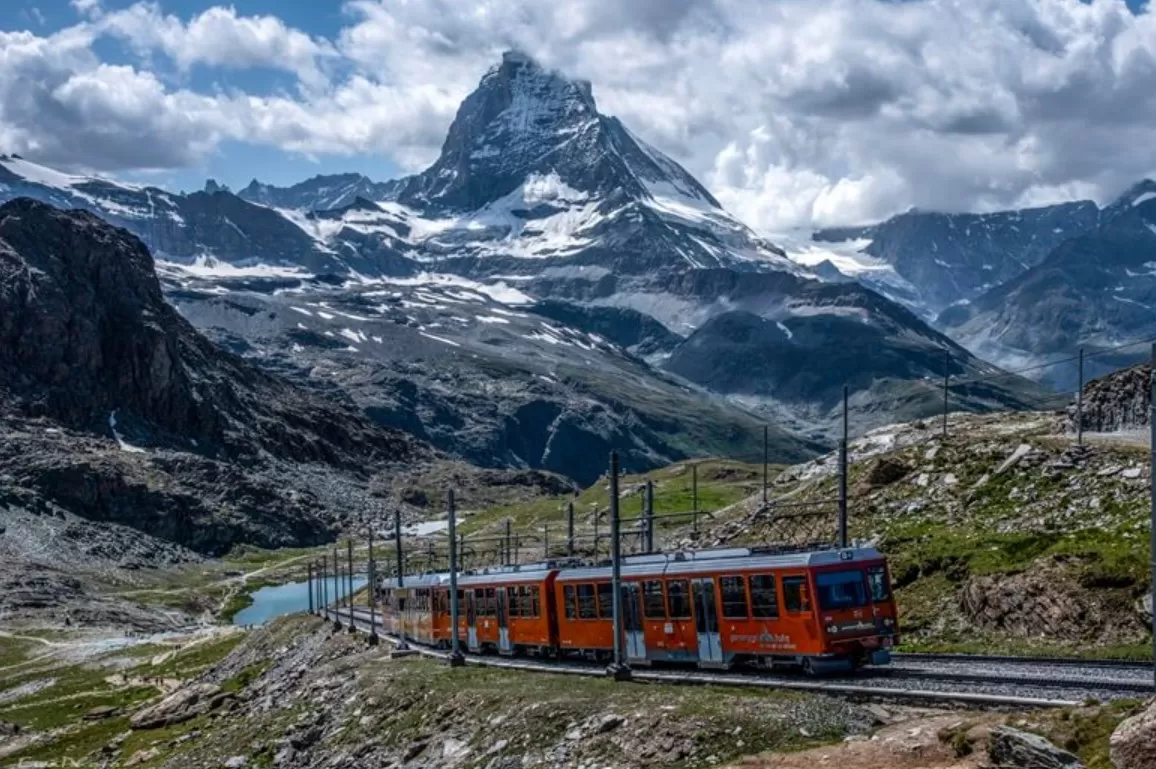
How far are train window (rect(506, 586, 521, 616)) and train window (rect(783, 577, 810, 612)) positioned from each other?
21277 millimetres

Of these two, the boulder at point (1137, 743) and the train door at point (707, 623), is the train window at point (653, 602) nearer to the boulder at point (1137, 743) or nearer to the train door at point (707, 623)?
the train door at point (707, 623)

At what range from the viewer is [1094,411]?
8394 centimetres

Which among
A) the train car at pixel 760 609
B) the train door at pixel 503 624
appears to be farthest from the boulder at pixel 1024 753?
the train door at pixel 503 624

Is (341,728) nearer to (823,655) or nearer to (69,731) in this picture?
(823,655)

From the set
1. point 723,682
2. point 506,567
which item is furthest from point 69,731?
Answer: point 723,682

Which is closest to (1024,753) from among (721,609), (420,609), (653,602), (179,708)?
(721,609)

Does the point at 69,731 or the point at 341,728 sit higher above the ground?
the point at 341,728

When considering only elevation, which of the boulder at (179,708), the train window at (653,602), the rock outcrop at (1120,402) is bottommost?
the boulder at (179,708)

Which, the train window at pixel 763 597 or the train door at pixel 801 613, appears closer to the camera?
the train door at pixel 801 613

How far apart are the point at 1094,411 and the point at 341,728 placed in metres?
57.5

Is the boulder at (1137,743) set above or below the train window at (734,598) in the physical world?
below

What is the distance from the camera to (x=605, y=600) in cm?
5044

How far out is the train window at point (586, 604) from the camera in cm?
5133

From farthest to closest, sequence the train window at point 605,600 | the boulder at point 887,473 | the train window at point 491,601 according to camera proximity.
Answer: the boulder at point 887,473 → the train window at point 491,601 → the train window at point 605,600
